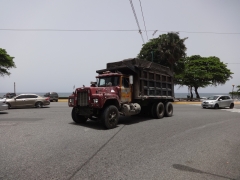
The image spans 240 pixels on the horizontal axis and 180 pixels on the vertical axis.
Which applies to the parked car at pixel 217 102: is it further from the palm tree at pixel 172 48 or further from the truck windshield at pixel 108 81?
the truck windshield at pixel 108 81

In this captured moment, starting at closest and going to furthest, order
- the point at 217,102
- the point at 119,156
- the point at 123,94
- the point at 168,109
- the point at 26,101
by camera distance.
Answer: the point at 119,156
the point at 123,94
the point at 168,109
the point at 26,101
the point at 217,102

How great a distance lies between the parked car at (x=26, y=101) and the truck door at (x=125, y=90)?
12912mm

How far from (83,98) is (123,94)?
209cm

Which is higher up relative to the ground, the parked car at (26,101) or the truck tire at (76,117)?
the parked car at (26,101)

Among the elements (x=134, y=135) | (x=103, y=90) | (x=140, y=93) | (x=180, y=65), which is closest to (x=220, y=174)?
(x=134, y=135)

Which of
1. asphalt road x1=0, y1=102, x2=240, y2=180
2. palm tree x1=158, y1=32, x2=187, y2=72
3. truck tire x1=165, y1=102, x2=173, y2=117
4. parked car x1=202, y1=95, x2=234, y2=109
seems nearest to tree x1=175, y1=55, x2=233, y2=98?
palm tree x1=158, y1=32, x2=187, y2=72

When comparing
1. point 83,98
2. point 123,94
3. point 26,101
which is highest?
point 123,94

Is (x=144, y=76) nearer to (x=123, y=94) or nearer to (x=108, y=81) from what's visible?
(x=123, y=94)

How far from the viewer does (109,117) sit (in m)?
8.92

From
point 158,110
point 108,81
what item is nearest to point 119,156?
point 108,81

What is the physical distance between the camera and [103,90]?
9.24m

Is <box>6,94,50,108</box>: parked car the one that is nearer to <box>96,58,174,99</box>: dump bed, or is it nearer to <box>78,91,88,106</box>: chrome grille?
<box>96,58,174,99</box>: dump bed

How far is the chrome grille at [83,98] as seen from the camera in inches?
357

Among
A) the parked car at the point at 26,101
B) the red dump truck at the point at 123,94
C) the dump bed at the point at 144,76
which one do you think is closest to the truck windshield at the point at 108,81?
the red dump truck at the point at 123,94
